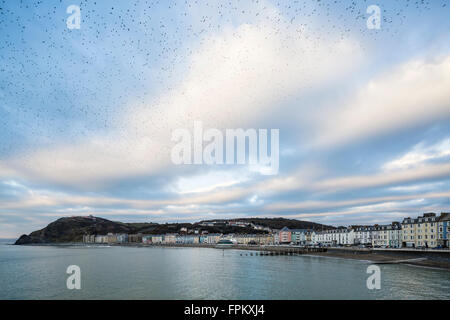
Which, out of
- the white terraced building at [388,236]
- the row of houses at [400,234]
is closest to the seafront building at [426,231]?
the row of houses at [400,234]

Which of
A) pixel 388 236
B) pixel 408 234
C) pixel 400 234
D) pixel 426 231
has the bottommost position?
pixel 388 236

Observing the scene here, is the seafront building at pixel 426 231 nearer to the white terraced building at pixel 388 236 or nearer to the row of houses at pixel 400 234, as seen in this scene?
the row of houses at pixel 400 234

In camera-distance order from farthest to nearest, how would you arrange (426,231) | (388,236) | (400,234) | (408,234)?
1. (388,236)
2. (400,234)
3. (408,234)
4. (426,231)

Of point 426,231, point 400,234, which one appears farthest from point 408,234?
point 426,231

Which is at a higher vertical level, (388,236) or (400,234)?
(400,234)

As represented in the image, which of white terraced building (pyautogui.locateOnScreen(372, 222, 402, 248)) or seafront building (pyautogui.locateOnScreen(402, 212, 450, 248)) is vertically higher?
seafront building (pyautogui.locateOnScreen(402, 212, 450, 248))

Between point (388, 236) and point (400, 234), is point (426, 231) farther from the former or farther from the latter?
point (388, 236)

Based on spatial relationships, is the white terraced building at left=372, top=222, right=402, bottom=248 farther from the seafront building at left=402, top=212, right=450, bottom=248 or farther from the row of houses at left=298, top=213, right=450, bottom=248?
the seafront building at left=402, top=212, right=450, bottom=248

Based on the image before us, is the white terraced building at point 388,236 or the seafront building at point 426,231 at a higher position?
the seafront building at point 426,231

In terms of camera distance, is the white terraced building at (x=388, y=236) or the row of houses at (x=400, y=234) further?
the white terraced building at (x=388, y=236)

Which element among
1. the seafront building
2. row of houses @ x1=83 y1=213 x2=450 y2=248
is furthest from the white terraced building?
the seafront building

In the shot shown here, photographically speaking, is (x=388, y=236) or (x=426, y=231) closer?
(x=426, y=231)

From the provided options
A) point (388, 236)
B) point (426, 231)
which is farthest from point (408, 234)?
point (388, 236)

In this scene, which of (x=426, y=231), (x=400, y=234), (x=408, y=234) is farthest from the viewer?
(x=400, y=234)
